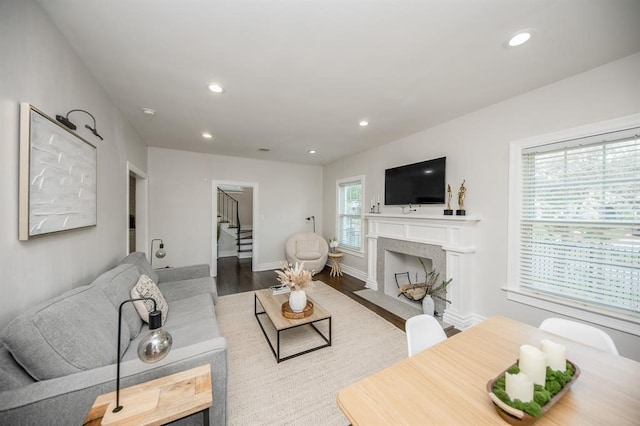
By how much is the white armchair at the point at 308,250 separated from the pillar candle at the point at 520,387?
4.10m

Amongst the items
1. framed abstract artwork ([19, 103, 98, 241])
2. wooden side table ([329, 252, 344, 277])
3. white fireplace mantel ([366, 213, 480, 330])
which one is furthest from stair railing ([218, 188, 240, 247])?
white fireplace mantel ([366, 213, 480, 330])

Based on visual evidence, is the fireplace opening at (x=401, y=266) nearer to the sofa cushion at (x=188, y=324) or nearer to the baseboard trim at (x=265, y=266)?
the baseboard trim at (x=265, y=266)

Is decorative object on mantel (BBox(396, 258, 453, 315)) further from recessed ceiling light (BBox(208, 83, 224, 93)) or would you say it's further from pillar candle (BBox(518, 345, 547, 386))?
recessed ceiling light (BBox(208, 83, 224, 93))

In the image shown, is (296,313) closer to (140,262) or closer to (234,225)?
(140,262)

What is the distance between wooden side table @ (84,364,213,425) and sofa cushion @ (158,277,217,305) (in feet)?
5.15

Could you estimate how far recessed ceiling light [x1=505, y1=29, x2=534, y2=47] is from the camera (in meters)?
1.53

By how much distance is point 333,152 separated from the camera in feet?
15.5

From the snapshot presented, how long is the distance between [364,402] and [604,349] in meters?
1.46

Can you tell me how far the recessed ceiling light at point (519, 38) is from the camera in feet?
5.03

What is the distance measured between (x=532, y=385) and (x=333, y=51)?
2.14 m

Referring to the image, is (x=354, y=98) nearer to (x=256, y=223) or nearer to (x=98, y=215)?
(x=98, y=215)

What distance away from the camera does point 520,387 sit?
78cm

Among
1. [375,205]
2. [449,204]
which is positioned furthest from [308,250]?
[449,204]

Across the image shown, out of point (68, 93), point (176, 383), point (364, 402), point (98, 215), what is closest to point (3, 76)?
point (68, 93)
